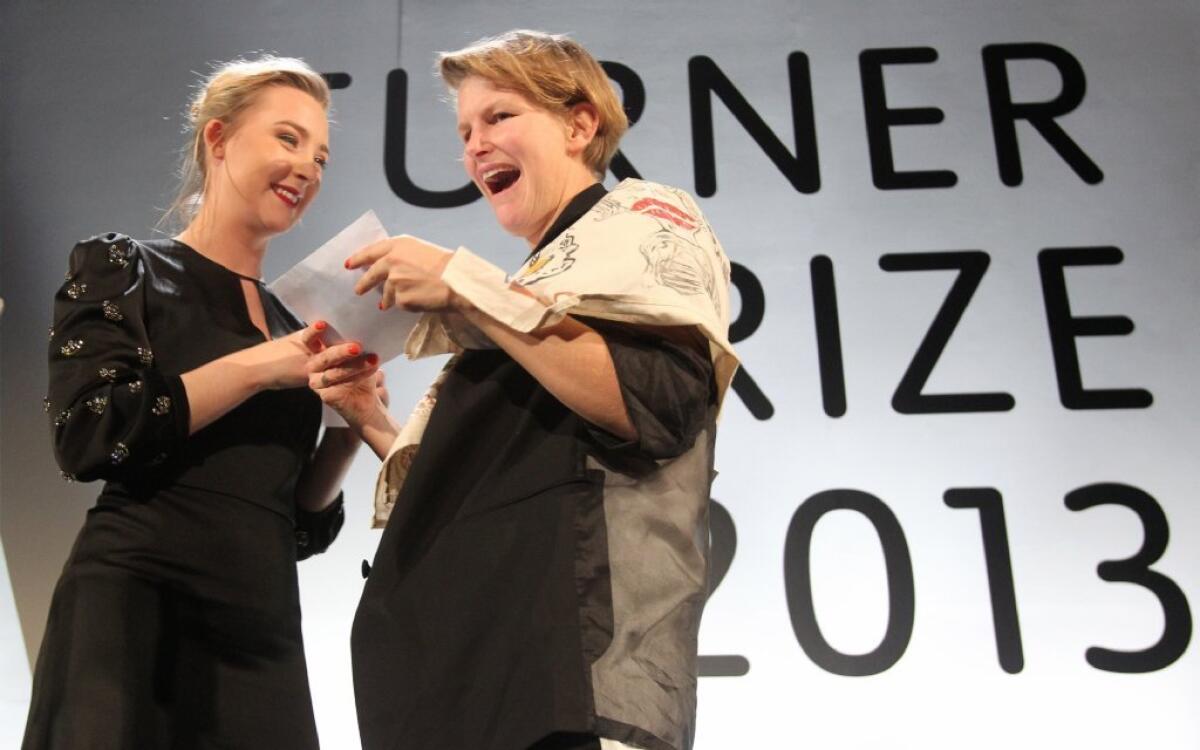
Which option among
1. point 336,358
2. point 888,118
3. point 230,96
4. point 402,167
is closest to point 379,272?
point 336,358

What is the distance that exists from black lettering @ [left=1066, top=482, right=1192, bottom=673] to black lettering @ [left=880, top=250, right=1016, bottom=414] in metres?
0.27

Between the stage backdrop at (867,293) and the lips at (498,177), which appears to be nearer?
the lips at (498,177)

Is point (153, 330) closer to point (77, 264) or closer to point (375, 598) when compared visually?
point (77, 264)

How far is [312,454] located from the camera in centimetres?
153

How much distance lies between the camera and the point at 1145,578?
7.85ft

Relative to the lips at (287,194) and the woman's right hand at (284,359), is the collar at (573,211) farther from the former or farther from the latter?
the lips at (287,194)

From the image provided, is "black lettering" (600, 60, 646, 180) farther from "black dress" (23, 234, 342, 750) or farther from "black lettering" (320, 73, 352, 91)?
"black dress" (23, 234, 342, 750)

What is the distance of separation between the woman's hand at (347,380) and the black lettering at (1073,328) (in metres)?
1.71

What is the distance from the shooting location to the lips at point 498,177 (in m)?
1.22

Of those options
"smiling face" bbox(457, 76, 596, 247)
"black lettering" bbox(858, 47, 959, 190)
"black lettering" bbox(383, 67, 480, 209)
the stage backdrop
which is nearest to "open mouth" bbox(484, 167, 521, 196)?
"smiling face" bbox(457, 76, 596, 247)

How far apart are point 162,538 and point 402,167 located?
1638 mm

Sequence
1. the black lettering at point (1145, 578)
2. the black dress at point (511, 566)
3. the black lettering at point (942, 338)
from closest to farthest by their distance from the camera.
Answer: the black dress at point (511, 566), the black lettering at point (1145, 578), the black lettering at point (942, 338)

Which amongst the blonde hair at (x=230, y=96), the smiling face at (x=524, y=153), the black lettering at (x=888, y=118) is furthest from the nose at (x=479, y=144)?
the black lettering at (x=888, y=118)

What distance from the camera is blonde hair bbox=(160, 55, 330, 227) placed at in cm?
157
